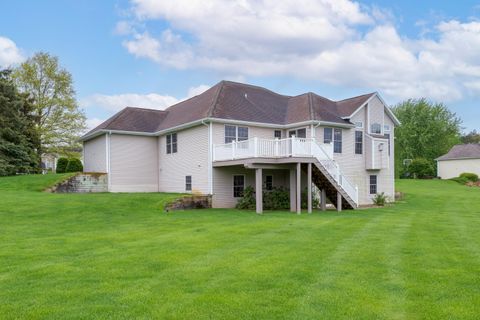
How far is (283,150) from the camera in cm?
1923

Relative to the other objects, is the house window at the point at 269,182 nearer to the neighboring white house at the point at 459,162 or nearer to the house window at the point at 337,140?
the house window at the point at 337,140

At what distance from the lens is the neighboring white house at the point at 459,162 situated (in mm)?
→ 50781

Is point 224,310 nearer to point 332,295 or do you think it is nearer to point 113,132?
point 332,295

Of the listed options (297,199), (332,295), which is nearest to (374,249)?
(332,295)

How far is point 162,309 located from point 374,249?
18.4 feet

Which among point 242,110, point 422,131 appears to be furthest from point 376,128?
point 422,131

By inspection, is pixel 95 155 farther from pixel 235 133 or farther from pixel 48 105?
pixel 48 105

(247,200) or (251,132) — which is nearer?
(247,200)

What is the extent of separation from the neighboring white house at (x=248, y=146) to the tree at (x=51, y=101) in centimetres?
1330

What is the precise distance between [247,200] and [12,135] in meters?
20.2

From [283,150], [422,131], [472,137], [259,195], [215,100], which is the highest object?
[472,137]

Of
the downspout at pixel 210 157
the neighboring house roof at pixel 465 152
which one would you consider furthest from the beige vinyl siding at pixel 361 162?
the neighboring house roof at pixel 465 152

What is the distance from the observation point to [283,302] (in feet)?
18.8

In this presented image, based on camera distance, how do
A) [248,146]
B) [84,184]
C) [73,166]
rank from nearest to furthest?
[248,146], [84,184], [73,166]
